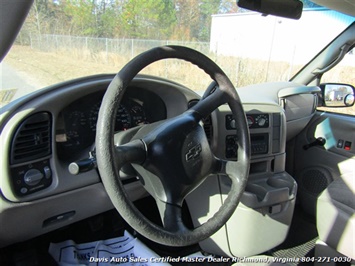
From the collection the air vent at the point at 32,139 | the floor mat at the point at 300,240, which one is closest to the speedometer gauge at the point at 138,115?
the air vent at the point at 32,139

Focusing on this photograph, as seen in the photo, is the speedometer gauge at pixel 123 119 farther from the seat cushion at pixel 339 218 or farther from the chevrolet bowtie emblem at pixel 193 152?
the seat cushion at pixel 339 218

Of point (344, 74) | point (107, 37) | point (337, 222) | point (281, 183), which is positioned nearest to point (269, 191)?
Result: point (281, 183)

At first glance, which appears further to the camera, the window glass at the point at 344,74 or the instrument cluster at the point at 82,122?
the window glass at the point at 344,74

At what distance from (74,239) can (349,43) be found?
2.48 m

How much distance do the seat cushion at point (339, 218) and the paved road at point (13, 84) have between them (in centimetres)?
165

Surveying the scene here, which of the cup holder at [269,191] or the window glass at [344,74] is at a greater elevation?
the window glass at [344,74]

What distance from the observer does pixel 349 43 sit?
2443 mm

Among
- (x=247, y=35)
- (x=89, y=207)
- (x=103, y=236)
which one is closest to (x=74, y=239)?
(x=103, y=236)

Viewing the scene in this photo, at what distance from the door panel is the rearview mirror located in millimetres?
1257

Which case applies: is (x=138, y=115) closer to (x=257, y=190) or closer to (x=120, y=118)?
(x=120, y=118)

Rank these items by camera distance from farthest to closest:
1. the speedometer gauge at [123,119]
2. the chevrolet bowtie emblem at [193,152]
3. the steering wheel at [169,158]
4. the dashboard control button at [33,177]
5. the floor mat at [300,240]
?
the floor mat at [300,240]
the speedometer gauge at [123,119]
the dashboard control button at [33,177]
the chevrolet bowtie emblem at [193,152]
the steering wheel at [169,158]

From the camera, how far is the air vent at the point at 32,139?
1.20m

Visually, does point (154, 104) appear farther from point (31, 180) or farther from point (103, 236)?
point (103, 236)

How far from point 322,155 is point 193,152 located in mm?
1770
